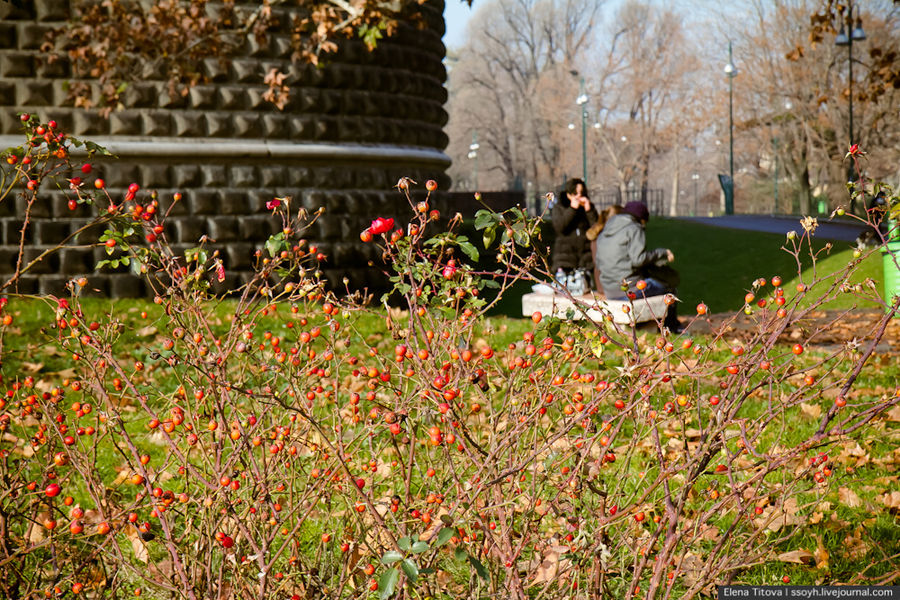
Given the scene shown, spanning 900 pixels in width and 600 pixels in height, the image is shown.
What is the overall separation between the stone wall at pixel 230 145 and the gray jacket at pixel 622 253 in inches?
126

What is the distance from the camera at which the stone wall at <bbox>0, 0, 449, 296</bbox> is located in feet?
33.0

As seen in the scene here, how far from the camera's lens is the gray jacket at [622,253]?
848 cm

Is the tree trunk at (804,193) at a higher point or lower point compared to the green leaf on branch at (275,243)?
higher

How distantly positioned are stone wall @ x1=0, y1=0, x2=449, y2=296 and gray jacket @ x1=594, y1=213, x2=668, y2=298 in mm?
3196

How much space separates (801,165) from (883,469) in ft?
115

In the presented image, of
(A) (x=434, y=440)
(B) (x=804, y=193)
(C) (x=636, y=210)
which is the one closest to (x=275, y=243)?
(A) (x=434, y=440)

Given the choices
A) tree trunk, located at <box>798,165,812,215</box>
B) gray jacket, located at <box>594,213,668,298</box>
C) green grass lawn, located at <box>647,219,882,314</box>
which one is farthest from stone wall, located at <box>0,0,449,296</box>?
tree trunk, located at <box>798,165,812,215</box>

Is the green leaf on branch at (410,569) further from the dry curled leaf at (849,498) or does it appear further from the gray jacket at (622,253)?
the gray jacket at (622,253)

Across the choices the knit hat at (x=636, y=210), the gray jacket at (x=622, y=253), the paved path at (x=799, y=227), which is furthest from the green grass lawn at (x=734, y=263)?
the gray jacket at (x=622, y=253)

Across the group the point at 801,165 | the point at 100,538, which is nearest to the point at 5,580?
the point at 100,538

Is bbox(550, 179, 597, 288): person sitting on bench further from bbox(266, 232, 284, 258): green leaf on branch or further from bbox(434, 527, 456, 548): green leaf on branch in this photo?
bbox(434, 527, 456, 548): green leaf on branch

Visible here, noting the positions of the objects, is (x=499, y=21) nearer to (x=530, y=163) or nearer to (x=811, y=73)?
(x=530, y=163)

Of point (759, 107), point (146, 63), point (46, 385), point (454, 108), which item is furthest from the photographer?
point (454, 108)

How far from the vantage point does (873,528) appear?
12.3 feet
